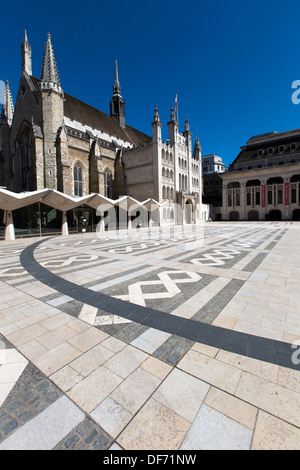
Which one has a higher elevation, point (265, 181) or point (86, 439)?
point (265, 181)

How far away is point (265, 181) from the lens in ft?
144

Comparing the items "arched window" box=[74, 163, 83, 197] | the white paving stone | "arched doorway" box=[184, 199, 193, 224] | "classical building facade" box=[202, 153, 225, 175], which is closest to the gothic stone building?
"arched window" box=[74, 163, 83, 197]

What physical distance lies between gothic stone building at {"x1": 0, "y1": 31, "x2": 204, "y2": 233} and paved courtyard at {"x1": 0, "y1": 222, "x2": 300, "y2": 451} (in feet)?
68.7

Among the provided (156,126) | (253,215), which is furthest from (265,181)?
(156,126)

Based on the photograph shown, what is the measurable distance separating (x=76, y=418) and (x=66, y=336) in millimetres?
1350

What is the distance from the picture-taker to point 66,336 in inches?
114

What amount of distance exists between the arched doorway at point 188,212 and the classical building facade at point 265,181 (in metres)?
14.6

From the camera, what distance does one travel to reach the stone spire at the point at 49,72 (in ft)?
74.8

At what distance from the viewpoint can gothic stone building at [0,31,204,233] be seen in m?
22.6

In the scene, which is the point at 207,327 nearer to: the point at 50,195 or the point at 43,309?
the point at 43,309

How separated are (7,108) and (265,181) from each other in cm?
4887

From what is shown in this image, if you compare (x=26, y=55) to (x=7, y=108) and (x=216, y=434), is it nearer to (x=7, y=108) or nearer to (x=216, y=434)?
(x=7, y=108)

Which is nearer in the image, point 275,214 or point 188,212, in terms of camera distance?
point 188,212

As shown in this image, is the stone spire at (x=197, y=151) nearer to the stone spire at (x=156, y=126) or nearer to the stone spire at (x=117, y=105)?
the stone spire at (x=156, y=126)
